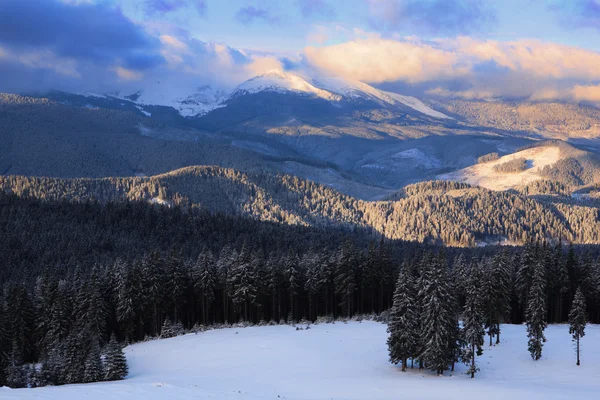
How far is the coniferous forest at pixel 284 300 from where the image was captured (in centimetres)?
6469

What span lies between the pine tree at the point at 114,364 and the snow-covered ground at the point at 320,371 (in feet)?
3.74

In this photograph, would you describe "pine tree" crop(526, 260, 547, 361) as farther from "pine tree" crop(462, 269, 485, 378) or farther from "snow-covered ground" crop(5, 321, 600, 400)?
"pine tree" crop(462, 269, 485, 378)

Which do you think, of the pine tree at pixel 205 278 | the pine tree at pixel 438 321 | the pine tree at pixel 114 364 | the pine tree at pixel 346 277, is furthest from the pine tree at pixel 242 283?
the pine tree at pixel 438 321

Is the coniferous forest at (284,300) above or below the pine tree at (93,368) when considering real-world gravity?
above

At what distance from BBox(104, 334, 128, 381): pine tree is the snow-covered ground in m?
1.14

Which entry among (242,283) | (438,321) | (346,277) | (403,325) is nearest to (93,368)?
(403,325)

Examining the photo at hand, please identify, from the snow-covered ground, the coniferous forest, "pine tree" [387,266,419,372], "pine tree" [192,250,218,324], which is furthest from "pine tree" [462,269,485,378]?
"pine tree" [192,250,218,324]

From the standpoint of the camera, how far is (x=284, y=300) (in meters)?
106

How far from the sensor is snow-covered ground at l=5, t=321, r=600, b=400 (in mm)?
50250

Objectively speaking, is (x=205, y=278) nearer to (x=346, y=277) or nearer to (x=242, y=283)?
(x=242, y=283)

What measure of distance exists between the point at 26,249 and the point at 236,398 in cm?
11891

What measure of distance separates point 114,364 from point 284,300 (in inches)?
1815

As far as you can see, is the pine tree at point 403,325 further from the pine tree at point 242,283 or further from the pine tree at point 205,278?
the pine tree at point 205,278

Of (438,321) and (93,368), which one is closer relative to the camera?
(93,368)
